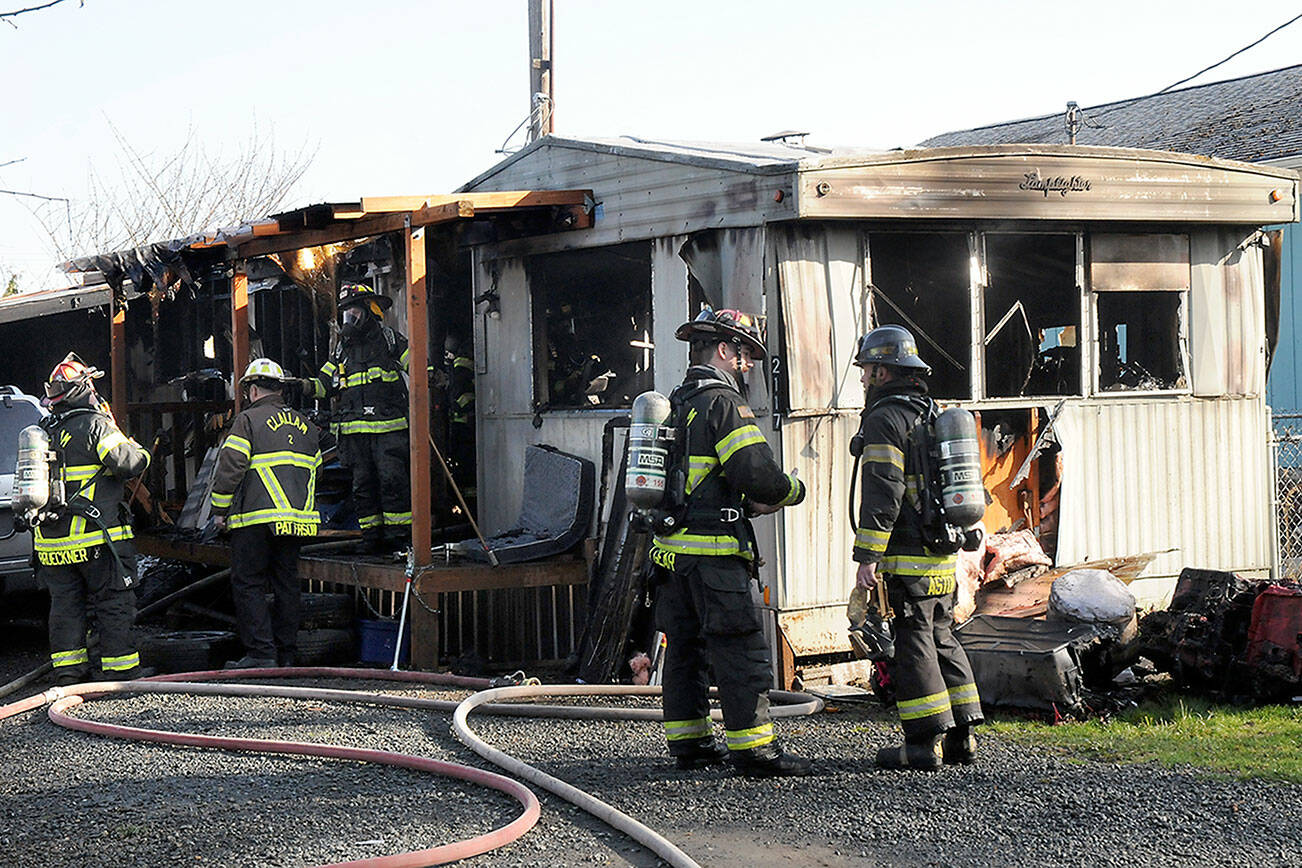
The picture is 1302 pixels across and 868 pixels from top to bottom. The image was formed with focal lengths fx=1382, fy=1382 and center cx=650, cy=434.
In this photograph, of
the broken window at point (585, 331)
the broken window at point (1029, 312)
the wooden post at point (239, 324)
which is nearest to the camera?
the broken window at point (1029, 312)

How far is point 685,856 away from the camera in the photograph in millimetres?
4676

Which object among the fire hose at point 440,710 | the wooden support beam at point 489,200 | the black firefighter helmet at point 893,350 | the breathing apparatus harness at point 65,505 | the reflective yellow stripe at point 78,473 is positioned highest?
the wooden support beam at point 489,200

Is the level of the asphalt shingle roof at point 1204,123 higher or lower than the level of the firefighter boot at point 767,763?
higher

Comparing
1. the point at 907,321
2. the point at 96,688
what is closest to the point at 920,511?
the point at 907,321

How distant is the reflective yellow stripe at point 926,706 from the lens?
596 cm

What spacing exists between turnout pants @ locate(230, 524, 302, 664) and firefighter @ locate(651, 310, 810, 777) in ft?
11.9

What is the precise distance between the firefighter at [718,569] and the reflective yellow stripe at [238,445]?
11.9 ft

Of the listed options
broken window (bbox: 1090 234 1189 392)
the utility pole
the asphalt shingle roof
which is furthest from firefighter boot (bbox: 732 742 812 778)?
the utility pole

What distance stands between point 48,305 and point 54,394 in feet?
16.4

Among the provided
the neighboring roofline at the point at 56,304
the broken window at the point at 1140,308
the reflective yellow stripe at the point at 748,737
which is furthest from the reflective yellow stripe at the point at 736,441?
the neighboring roofline at the point at 56,304

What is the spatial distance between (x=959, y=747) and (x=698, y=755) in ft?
3.82

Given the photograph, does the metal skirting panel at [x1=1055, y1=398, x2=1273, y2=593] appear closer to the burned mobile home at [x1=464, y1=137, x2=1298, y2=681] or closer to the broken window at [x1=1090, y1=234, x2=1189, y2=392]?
the burned mobile home at [x1=464, y1=137, x2=1298, y2=681]

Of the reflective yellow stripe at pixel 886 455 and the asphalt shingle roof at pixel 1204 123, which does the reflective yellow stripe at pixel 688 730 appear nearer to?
the reflective yellow stripe at pixel 886 455

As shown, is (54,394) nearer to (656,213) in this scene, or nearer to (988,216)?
(656,213)
